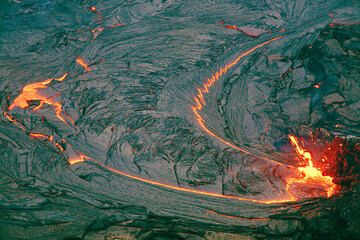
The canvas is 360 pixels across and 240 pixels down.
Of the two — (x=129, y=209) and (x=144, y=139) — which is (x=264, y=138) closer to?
(x=144, y=139)

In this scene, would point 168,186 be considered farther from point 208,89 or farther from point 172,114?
point 208,89

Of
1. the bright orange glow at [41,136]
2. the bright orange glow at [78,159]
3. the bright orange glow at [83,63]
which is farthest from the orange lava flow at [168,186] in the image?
the bright orange glow at [83,63]

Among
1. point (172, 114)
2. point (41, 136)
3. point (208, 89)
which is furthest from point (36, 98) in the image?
point (208, 89)

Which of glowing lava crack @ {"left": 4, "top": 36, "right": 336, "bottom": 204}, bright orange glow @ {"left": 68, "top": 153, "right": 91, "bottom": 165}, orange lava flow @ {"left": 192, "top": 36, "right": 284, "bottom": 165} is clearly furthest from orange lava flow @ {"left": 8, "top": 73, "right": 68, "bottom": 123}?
orange lava flow @ {"left": 192, "top": 36, "right": 284, "bottom": 165}

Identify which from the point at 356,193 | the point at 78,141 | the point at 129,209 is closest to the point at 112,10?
the point at 78,141

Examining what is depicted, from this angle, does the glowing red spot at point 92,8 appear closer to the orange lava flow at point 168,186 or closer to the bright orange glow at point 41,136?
the bright orange glow at point 41,136

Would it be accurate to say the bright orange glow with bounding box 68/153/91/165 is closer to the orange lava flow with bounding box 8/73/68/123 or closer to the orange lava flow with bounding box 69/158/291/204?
the orange lava flow with bounding box 69/158/291/204
